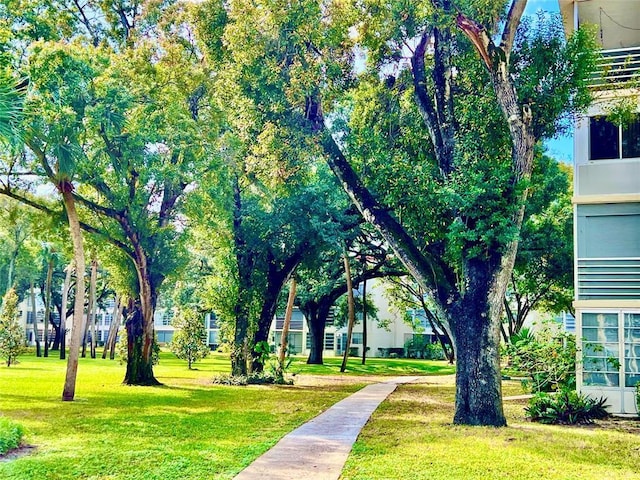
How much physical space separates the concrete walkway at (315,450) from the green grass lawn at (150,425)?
0.26 m

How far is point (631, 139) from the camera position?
47.6 ft

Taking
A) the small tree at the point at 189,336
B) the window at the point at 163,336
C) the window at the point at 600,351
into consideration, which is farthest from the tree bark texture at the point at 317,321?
the window at the point at 163,336

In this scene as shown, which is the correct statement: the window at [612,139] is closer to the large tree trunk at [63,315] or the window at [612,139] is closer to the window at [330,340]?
the large tree trunk at [63,315]

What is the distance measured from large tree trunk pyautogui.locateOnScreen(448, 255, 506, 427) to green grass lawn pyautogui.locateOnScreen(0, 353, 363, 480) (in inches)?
123

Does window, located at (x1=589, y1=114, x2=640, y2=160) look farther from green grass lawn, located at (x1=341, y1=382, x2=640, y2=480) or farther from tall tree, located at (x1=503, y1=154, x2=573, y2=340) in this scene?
tall tree, located at (x1=503, y1=154, x2=573, y2=340)

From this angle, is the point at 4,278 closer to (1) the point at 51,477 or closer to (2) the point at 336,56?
(2) the point at 336,56

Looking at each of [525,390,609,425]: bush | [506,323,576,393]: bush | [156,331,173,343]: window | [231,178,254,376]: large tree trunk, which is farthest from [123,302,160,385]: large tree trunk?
[156,331,173,343]: window

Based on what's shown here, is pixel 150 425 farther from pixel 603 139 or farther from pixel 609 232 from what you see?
pixel 603 139

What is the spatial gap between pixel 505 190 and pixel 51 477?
832 cm

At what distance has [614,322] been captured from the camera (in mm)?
13812

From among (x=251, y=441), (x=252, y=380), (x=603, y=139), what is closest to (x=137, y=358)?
(x=252, y=380)

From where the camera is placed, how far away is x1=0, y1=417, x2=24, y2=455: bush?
8.71m

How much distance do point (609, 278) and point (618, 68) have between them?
466 centimetres

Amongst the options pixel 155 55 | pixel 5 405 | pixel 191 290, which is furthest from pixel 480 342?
pixel 191 290
